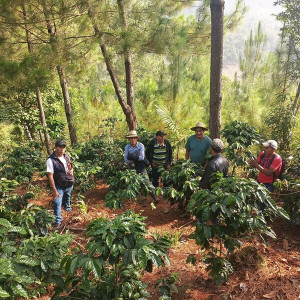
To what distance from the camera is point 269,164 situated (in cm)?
369

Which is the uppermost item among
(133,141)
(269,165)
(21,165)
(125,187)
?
(133,141)

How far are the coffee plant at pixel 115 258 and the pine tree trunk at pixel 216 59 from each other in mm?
3297

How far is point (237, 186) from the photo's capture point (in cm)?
212

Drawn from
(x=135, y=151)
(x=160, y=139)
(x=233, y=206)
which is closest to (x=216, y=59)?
(x=160, y=139)

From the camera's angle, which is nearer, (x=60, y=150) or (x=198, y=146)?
(x=60, y=150)

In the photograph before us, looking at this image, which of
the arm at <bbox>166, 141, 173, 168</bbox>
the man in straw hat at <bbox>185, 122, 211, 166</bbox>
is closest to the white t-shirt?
the arm at <bbox>166, 141, 173, 168</bbox>

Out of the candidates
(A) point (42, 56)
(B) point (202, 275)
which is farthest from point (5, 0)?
(B) point (202, 275)

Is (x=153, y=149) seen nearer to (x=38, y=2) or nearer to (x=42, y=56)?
(x=42, y=56)

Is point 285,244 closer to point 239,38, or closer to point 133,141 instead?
point 133,141

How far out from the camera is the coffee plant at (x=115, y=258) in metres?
1.62

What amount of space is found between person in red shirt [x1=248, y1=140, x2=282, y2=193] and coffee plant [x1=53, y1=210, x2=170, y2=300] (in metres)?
2.35

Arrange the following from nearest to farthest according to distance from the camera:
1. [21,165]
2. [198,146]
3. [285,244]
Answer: [285,244]
[198,146]
[21,165]

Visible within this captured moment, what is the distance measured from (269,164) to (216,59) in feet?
7.20

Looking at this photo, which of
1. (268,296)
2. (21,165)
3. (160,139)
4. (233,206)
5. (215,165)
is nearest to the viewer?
(233,206)
